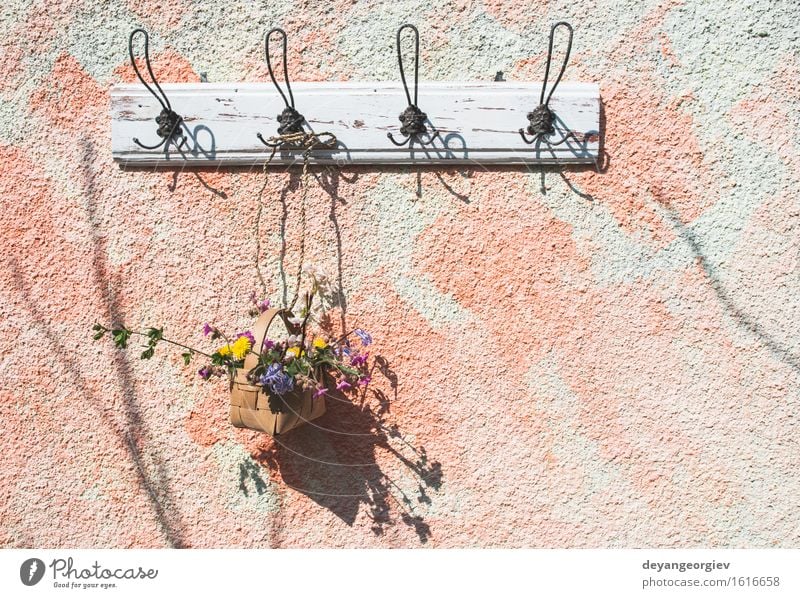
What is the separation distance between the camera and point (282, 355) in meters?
1.80

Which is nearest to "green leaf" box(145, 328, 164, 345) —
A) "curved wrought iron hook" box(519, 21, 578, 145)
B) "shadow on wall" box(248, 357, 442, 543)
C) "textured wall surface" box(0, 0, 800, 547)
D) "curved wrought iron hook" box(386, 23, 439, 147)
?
"textured wall surface" box(0, 0, 800, 547)

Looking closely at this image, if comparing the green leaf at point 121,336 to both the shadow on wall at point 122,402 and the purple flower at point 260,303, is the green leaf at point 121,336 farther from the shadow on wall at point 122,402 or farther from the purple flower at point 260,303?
the purple flower at point 260,303

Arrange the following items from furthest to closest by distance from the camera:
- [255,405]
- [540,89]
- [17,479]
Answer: [17,479] → [540,89] → [255,405]

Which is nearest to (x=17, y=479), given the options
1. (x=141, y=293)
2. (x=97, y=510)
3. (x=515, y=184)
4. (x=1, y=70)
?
(x=97, y=510)

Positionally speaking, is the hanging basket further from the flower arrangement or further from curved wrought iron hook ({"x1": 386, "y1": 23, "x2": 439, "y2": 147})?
curved wrought iron hook ({"x1": 386, "y1": 23, "x2": 439, "y2": 147})

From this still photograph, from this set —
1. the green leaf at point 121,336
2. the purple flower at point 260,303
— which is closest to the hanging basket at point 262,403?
the purple flower at point 260,303

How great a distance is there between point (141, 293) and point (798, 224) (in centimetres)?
199

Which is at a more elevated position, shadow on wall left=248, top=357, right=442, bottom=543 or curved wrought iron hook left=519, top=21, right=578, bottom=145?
curved wrought iron hook left=519, top=21, right=578, bottom=145

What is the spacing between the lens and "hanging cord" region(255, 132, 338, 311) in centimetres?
192

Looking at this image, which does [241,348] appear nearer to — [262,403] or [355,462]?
[262,403]

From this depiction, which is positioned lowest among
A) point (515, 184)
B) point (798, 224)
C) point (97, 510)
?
point (97, 510)

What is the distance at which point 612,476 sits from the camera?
2.01m

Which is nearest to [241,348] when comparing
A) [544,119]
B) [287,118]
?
[287,118]
